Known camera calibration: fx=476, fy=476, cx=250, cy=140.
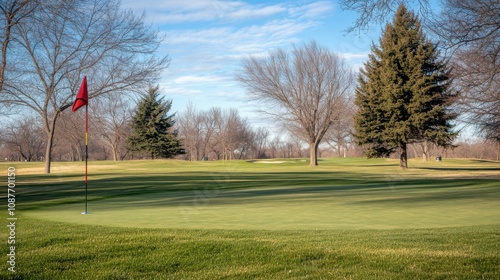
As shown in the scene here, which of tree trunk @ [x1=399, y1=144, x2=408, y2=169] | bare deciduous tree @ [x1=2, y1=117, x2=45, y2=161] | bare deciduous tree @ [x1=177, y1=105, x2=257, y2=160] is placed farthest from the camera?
bare deciduous tree @ [x1=177, y1=105, x2=257, y2=160]

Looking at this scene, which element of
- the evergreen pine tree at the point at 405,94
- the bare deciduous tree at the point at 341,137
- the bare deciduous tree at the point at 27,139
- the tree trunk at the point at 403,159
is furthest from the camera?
the bare deciduous tree at the point at 341,137

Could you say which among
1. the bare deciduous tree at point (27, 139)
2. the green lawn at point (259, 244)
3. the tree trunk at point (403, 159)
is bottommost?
the green lawn at point (259, 244)

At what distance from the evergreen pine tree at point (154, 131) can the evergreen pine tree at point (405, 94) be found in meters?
32.9

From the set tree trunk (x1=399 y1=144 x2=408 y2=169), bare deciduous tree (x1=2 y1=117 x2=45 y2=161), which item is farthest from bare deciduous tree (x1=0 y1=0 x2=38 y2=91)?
tree trunk (x1=399 y1=144 x2=408 y2=169)

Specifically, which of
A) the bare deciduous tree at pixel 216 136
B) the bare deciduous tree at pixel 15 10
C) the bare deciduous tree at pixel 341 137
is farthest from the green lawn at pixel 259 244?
A: the bare deciduous tree at pixel 216 136

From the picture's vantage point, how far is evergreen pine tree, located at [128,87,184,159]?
216 ft

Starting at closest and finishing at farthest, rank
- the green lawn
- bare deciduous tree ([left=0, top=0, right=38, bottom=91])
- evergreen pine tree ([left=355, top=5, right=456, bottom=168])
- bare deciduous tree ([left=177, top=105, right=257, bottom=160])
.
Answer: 1. the green lawn
2. bare deciduous tree ([left=0, top=0, right=38, bottom=91])
3. evergreen pine tree ([left=355, top=5, right=456, bottom=168])
4. bare deciduous tree ([left=177, top=105, right=257, bottom=160])

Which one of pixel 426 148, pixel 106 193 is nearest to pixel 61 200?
pixel 106 193

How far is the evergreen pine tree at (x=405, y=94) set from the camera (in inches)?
1451

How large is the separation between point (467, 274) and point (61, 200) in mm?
13279

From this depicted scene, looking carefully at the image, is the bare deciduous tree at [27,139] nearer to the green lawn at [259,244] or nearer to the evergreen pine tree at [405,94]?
the evergreen pine tree at [405,94]

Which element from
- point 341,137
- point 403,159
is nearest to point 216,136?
point 341,137

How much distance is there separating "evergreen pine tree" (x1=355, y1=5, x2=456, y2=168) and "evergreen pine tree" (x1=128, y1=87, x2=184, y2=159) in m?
32.9

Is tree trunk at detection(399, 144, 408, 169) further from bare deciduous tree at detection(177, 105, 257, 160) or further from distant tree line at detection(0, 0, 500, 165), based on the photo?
bare deciduous tree at detection(177, 105, 257, 160)
